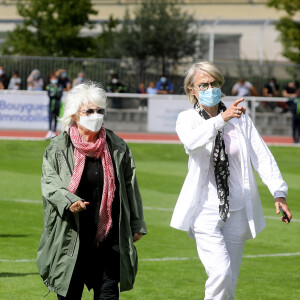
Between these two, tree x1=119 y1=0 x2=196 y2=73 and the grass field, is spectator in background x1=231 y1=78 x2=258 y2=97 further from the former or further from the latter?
the grass field

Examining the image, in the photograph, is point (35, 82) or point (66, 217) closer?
point (66, 217)

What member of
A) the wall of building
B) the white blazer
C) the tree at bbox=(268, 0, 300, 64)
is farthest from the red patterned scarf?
the wall of building

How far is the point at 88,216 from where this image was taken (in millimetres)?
6195

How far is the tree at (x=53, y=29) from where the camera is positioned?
4253 cm

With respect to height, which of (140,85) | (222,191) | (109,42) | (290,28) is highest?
(290,28)

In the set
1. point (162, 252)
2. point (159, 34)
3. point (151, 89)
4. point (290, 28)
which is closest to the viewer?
point (162, 252)

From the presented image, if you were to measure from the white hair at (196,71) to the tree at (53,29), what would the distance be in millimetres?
35814

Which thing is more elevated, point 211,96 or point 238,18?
point 238,18

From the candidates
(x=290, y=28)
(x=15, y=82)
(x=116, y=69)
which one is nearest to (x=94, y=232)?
(x=15, y=82)

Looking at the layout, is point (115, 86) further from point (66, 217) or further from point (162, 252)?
point (66, 217)

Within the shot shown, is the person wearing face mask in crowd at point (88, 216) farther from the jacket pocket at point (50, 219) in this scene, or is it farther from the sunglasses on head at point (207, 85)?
the sunglasses on head at point (207, 85)

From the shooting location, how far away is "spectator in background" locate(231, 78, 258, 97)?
32.2 meters

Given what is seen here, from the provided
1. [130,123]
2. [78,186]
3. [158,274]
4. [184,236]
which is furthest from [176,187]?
[78,186]

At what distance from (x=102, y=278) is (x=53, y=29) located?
1464 inches
